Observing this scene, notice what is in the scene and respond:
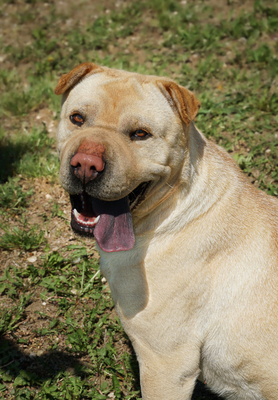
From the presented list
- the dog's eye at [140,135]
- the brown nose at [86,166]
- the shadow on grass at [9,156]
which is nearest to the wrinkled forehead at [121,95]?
the dog's eye at [140,135]

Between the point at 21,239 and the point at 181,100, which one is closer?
the point at 181,100

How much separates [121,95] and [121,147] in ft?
1.34

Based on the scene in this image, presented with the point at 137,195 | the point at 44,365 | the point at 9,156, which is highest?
the point at 137,195

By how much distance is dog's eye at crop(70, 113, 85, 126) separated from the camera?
2871 mm

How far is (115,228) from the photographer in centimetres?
278

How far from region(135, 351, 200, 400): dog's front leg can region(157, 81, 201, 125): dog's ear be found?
170cm

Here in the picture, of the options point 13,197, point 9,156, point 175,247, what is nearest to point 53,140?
point 9,156

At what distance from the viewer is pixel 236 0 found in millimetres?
6805

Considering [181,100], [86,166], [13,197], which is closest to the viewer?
[86,166]

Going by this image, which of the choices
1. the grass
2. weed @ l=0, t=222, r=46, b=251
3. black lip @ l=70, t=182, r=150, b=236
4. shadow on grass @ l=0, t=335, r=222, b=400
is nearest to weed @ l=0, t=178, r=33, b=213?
the grass

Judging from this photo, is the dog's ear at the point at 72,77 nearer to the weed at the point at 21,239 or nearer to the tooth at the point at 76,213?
the tooth at the point at 76,213

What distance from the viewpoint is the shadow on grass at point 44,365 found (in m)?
3.53

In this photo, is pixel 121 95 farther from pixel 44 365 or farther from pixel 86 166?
pixel 44 365

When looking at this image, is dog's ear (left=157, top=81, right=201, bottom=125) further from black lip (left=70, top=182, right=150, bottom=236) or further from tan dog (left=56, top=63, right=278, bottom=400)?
black lip (left=70, top=182, right=150, bottom=236)
